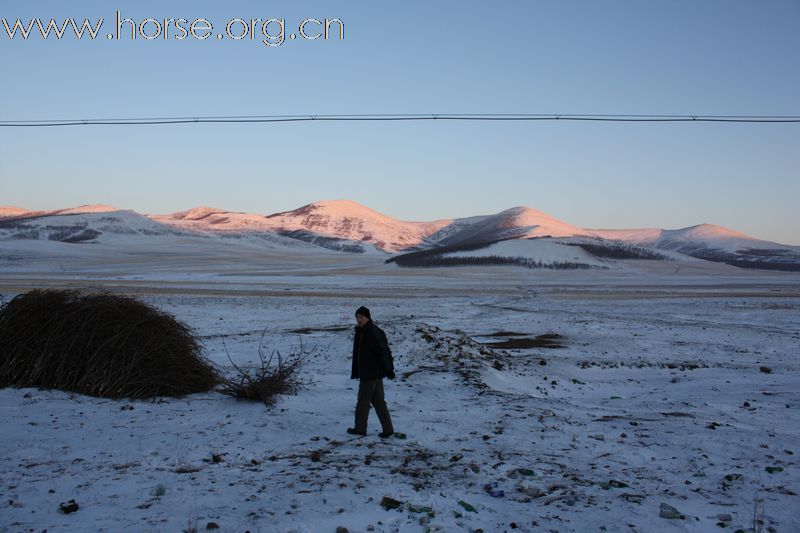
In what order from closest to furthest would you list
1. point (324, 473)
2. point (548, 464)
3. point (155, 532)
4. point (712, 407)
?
point (155, 532)
point (324, 473)
point (548, 464)
point (712, 407)

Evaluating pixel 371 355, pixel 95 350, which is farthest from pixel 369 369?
pixel 95 350

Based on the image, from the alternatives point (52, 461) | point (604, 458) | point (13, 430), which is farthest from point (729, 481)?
point (13, 430)

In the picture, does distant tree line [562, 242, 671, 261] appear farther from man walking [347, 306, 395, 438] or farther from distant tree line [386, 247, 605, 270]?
man walking [347, 306, 395, 438]

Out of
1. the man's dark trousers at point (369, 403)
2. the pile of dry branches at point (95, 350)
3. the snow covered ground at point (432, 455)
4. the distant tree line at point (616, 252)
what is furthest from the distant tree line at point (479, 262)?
the man's dark trousers at point (369, 403)

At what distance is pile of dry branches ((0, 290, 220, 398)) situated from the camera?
35.1ft

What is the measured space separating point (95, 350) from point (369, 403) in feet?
17.9

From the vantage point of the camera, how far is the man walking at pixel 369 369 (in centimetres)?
909

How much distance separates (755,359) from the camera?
64.4ft

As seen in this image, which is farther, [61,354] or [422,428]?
[61,354]

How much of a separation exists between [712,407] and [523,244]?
13827 centimetres

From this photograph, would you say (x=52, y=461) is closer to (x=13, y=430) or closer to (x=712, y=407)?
(x=13, y=430)

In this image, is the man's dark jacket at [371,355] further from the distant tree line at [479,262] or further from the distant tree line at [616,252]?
the distant tree line at [616,252]

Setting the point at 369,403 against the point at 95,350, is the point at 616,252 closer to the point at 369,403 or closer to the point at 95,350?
the point at 369,403

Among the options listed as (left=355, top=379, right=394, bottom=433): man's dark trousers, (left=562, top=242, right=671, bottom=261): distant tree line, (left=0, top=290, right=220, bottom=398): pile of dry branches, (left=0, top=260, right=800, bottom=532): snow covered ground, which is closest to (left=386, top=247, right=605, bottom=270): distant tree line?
(left=562, top=242, right=671, bottom=261): distant tree line
